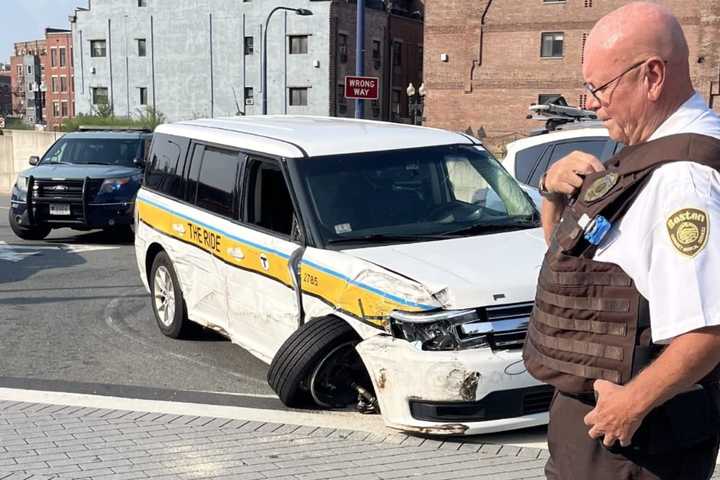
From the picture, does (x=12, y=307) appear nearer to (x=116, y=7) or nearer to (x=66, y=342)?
(x=66, y=342)

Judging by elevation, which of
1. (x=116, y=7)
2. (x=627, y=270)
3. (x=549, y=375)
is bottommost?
(x=549, y=375)

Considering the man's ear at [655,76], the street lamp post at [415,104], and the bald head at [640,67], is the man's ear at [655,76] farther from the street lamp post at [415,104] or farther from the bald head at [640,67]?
the street lamp post at [415,104]

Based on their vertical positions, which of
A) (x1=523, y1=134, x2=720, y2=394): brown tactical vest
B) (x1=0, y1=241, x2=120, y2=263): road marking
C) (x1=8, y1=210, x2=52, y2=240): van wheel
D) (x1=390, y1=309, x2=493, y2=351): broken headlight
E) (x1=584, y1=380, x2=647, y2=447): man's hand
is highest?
(x1=523, y1=134, x2=720, y2=394): brown tactical vest

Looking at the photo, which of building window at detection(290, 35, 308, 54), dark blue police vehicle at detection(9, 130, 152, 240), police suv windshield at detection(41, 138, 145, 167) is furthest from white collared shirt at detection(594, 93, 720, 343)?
building window at detection(290, 35, 308, 54)

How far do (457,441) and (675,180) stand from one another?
10.2ft

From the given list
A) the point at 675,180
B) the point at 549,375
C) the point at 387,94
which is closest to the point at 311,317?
the point at 549,375

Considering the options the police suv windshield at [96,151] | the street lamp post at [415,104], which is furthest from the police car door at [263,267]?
the street lamp post at [415,104]

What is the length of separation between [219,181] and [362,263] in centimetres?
209

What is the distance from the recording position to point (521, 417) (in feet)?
15.6

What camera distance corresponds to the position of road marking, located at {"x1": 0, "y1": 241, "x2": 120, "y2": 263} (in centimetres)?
1302

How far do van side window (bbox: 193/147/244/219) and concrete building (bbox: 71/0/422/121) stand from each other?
151 ft

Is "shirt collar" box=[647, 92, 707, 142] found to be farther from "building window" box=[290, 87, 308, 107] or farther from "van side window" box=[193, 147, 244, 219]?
"building window" box=[290, 87, 308, 107]

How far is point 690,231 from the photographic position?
6.70 ft

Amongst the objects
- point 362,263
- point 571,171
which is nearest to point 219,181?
point 362,263
